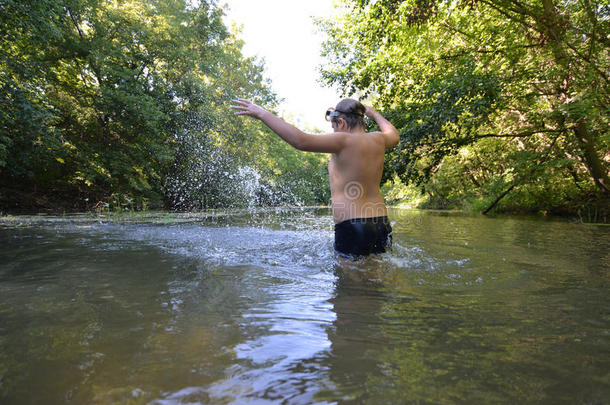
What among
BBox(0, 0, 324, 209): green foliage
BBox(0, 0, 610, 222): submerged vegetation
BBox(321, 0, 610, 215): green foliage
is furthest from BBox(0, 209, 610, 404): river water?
BBox(0, 0, 324, 209): green foliage

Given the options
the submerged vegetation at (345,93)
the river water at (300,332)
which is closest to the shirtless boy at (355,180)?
the river water at (300,332)

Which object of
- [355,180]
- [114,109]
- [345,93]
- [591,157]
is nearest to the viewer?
[355,180]

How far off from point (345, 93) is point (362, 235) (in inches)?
344

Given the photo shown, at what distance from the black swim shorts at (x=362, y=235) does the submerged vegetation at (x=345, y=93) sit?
544 cm

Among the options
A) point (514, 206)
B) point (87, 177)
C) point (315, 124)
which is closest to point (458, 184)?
point (514, 206)

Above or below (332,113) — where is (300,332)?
below

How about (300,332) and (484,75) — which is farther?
(484,75)

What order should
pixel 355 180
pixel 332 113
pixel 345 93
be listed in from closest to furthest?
pixel 355 180 → pixel 332 113 → pixel 345 93

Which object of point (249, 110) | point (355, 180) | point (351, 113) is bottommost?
point (355, 180)

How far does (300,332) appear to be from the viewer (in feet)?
5.86

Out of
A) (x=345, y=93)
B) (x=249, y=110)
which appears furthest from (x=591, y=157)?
(x=249, y=110)

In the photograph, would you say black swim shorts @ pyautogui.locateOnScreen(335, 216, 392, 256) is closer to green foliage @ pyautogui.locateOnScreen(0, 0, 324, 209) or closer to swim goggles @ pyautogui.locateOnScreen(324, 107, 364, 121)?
swim goggles @ pyautogui.locateOnScreen(324, 107, 364, 121)

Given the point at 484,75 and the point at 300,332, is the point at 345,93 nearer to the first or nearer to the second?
the point at 484,75

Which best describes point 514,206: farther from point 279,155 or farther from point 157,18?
point 279,155
